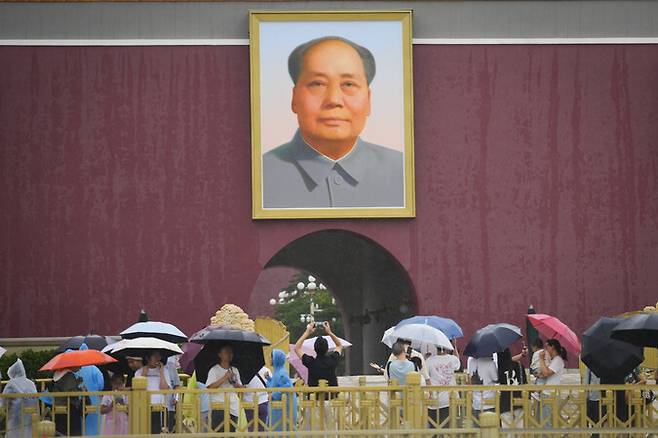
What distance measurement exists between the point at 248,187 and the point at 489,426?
14.1 meters

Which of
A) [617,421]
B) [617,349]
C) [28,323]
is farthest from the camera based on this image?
[28,323]

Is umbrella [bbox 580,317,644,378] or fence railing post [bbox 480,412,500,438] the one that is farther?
umbrella [bbox 580,317,644,378]

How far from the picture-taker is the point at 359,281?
95.6ft

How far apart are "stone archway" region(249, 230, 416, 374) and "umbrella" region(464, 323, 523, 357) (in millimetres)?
9088

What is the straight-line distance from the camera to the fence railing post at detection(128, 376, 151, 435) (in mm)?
10328

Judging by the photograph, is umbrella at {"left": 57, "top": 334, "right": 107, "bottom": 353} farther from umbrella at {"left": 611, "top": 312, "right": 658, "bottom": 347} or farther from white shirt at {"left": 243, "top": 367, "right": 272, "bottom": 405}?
umbrella at {"left": 611, "top": 312, "right": 658, "bottom": 347}

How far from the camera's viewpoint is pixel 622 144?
74.5ft

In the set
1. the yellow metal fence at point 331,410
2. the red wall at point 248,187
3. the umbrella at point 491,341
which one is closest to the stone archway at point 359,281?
the red wall at point 248,187

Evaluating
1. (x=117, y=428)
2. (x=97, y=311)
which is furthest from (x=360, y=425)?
(x=97, y=311)

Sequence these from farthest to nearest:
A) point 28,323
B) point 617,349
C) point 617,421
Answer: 1. point 28,323
2. point 617,349
3. point 617,421

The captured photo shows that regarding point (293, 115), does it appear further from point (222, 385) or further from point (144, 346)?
point (222, 385)

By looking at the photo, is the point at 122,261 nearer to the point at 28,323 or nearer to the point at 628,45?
the point at 28,323

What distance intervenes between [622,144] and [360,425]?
Answer: 13.0 meters

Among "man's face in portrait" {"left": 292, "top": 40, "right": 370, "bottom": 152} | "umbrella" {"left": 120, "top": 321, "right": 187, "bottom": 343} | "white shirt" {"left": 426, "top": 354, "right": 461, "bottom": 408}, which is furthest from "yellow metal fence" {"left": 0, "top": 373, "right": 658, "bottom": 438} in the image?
"man's face in portrait" {"left": 292, "top": 40, "right": 370, "bottom": 152}
